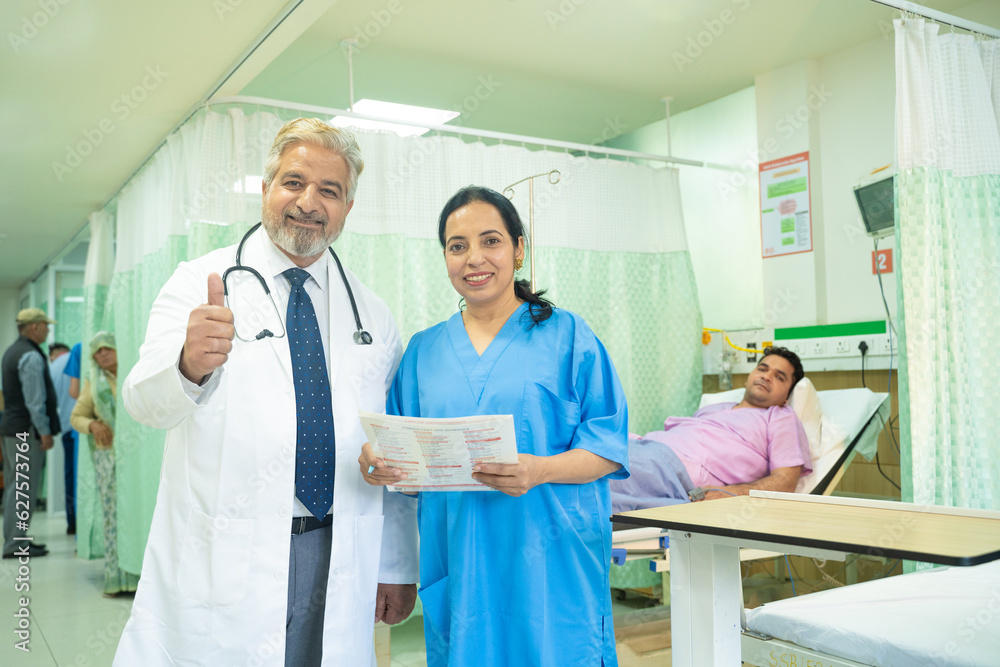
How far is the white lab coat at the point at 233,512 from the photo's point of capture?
4.65ft

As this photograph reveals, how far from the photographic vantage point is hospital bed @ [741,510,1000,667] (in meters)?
1.53

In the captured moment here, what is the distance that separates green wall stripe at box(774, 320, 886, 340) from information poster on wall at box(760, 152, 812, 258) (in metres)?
0.41

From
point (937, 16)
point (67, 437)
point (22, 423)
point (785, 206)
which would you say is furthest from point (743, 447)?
point (67, 437)

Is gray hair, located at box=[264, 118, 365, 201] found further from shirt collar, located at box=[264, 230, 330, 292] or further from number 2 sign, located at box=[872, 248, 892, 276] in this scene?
number 2 sign, located at box=[872, 248, 892, 276]

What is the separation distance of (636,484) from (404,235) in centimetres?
148

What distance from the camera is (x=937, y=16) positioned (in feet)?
9.09

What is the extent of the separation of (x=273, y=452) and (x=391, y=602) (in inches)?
18.9

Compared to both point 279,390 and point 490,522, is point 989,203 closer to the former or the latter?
point 490,522

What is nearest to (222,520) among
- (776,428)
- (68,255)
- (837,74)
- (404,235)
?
(404,235)

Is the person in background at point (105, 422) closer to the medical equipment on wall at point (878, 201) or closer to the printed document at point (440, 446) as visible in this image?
the printed document at point (440, 446)
